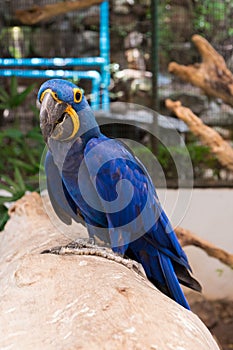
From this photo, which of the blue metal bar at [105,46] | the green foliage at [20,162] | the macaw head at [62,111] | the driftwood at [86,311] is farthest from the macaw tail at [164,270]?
the blue metal bar at [105,46]

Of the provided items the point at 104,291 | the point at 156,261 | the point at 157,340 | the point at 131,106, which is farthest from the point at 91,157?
the point at 131,106

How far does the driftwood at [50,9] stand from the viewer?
288cm

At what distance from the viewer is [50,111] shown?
1.29m

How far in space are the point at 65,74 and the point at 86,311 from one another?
2.24m

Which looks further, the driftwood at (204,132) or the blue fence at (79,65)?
the blue fence at (79,65)

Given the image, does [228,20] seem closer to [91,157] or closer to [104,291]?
[91,157]

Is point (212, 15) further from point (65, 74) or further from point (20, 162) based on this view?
point (20, 162)

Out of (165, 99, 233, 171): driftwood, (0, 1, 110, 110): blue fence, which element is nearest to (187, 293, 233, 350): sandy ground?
(165, 99, 233, 171): driftwood

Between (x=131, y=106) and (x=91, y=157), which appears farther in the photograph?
(x=131, y=106)

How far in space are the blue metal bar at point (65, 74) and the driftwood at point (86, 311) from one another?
187cm

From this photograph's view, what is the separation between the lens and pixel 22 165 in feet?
7.88

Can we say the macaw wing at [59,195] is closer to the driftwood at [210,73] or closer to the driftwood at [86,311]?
the driftwood at [86,311]

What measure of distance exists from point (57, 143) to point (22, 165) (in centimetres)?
103

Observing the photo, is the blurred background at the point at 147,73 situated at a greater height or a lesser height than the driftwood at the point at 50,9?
lesser
